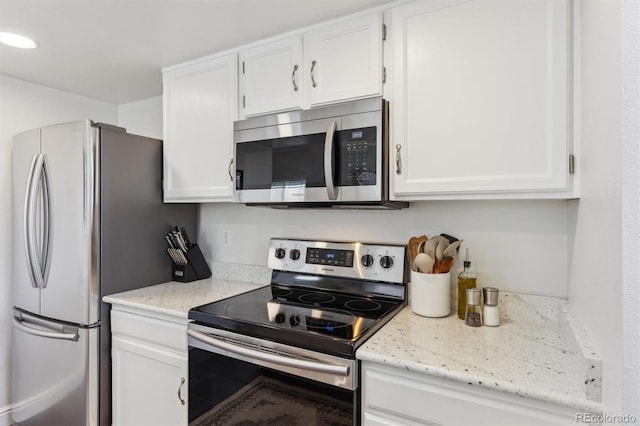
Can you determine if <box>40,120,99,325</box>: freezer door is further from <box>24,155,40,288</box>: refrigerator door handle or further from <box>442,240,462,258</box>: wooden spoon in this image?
<box>442,240,462,258</box>: wooden spoon

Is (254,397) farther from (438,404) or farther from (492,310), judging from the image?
(492,310)

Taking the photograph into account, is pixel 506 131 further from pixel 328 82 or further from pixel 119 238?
pixel 119 238

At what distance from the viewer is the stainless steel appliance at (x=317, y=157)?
145cm

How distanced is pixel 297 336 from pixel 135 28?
159cm

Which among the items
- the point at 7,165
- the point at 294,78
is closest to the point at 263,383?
the point at 294,78

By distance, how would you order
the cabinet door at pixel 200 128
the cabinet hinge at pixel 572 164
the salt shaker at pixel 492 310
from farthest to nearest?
the cabinet door at pixel 200 128 → the salt shaker at pixel 492 310 → the cabinet hinge at pixel 572 164

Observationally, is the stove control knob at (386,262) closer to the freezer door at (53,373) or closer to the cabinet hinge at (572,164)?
the cabinet hinge at (572,164)

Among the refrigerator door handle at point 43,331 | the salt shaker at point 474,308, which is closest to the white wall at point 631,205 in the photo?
the salt shaker at point 474,308

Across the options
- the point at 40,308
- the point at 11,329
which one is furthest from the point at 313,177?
the point at 11,329

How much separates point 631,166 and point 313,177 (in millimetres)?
1133

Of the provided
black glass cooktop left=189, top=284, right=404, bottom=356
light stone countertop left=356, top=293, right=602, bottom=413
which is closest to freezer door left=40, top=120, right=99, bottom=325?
black glass cooktop left=189, top=284, right=404, bottom=356

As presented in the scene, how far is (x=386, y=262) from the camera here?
1.69 meters

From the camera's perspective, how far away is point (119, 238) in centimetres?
189

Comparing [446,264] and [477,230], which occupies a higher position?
[477,230]
